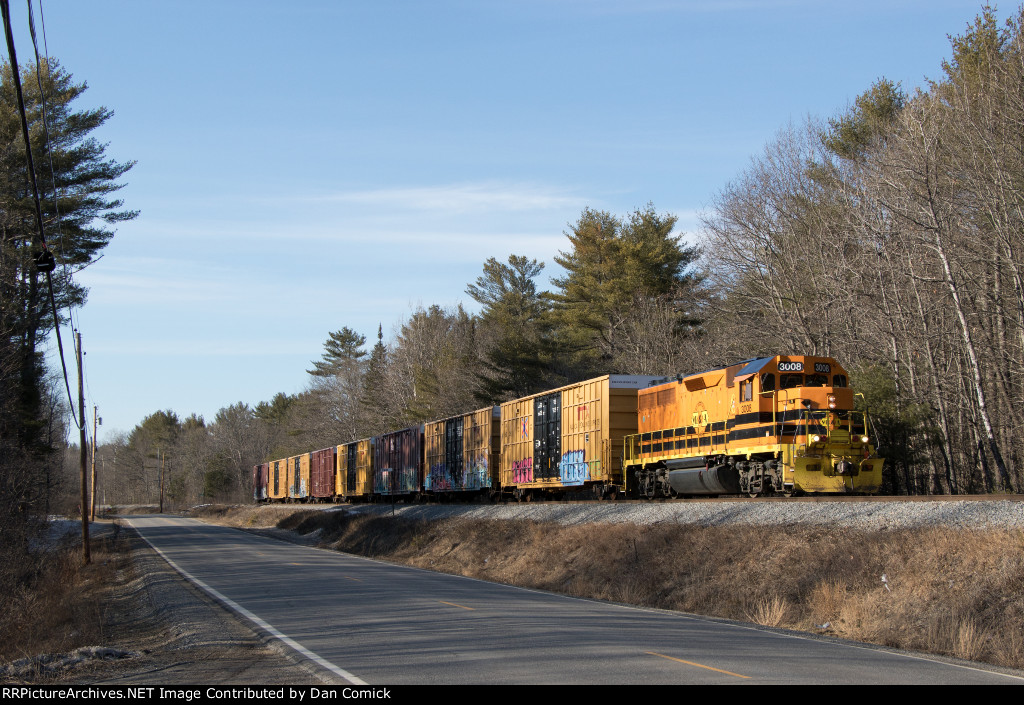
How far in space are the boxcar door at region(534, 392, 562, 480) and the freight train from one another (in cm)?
4

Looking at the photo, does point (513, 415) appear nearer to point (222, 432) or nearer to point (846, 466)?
point (846, 466)

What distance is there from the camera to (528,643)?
10.5 m

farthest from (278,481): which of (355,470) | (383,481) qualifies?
(383,481)

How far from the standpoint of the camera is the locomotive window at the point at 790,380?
66.8 ft

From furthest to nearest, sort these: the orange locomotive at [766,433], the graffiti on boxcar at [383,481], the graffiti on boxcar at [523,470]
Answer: the graffiti on boxcar at [383,481] → the graffiti on boxcar at [523,470] → the orange locomotive at [766,433]

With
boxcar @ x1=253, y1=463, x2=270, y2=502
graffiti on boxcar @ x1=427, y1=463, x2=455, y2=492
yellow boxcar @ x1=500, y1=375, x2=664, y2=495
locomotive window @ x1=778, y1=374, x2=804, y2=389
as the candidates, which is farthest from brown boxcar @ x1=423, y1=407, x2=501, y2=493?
boxcar @ x1=253, y1=463, x2=270, y2=502

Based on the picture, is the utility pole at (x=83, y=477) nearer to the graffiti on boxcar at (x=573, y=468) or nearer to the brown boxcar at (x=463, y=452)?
the brown boxcar at (x=463, y=452)

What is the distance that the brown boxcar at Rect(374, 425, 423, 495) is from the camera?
43.5m

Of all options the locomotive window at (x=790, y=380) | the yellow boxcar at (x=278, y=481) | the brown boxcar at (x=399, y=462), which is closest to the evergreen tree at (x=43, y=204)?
the brown boxcar at (x=399, y=462)

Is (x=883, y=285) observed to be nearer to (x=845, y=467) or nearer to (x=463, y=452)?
(x=845, y=467)

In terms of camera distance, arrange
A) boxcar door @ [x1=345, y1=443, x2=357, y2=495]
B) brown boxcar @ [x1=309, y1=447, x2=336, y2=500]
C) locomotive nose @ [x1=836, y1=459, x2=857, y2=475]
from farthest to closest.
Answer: brown boxcar @ [x1=309, y1=447, x2=336, y2=500] < boxcar door @ [x1=345, y1=443, x2=357, y2=495] < locomotive nose @ [x1=836, y1=459, x2=857, y2=475]

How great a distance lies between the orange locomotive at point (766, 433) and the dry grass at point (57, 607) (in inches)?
567

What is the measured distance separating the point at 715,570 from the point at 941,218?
43.0ft

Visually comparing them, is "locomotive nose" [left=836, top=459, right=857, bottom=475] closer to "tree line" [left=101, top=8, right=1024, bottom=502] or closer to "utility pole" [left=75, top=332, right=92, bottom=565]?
"tree line" [left=101, top=8, right=1024, bottom=502]
